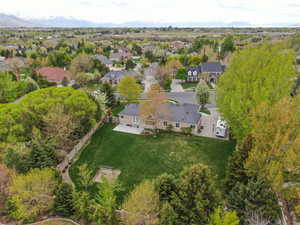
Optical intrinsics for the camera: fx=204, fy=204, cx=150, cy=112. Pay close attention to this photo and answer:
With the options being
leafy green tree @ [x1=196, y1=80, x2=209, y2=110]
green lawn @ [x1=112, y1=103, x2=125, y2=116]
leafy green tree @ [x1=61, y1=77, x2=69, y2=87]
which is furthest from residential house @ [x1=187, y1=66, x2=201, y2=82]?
leafy green tree @ [x1=61, y1=77, x2=69, y2=87]

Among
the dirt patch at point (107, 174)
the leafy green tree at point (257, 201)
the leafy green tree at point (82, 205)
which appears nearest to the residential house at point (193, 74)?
the dirt patch at point (107, 174)

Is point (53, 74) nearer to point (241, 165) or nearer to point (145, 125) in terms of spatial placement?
point (145, 125)

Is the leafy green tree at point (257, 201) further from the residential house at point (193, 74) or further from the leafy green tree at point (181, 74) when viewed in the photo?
the residential house at point (193, 74)

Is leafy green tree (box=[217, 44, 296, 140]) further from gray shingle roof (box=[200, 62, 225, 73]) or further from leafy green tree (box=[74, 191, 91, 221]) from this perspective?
gray shingle roof (box=[200, 62, 225, 73])

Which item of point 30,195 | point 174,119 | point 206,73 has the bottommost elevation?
point 30,195

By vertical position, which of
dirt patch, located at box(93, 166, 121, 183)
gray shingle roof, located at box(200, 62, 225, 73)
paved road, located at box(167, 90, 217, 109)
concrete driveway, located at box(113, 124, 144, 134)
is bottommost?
dirt patch, located at box(93, 166, 121, 183)

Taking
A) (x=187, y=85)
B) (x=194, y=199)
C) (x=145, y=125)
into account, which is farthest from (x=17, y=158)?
(x=187, y=85)

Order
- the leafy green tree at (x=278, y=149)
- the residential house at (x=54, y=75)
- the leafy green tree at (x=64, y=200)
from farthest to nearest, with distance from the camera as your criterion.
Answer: the residential house at (x=54, y=75) → the leafy green tree at (x=64, y=200) → the leafy green tree at (x=278, y=149)
